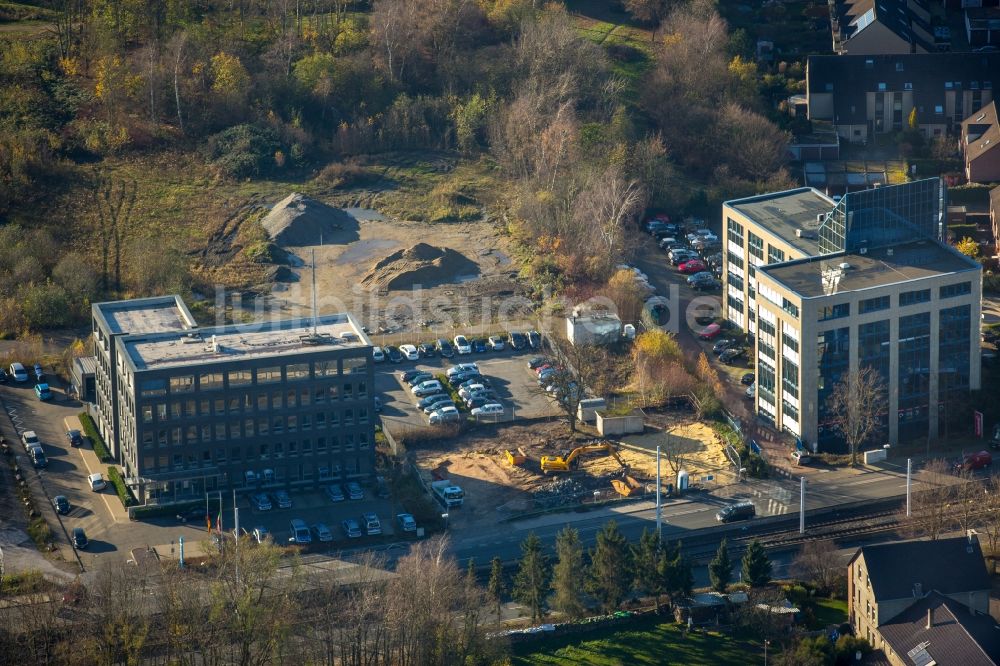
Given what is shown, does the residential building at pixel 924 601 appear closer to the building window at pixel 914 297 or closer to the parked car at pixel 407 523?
the building window at pixel 914 297

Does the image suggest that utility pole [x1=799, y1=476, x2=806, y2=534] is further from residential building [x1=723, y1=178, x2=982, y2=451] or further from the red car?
the red car

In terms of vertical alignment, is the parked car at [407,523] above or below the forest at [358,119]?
below

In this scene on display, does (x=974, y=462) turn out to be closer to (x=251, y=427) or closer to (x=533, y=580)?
(x=533, y=580)

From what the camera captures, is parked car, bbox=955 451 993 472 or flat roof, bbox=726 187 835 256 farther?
flat roof, bbox=726 187 835 256

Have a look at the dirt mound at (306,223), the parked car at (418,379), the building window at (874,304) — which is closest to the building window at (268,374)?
the parked car at (418,379)

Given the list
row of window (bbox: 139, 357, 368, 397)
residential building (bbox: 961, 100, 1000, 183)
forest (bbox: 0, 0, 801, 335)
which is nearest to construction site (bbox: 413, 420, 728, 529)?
row of window (bbox: 139, 357, 368, 397)
